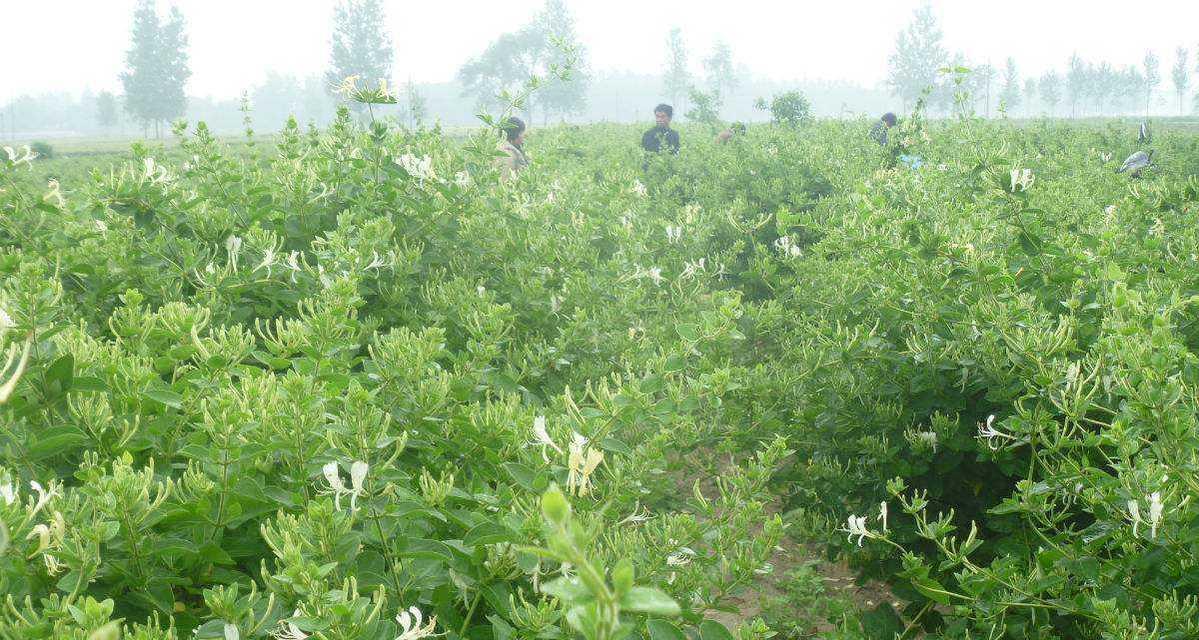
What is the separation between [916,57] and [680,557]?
83.8m

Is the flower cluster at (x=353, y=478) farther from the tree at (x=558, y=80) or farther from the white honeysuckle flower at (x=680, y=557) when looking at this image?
the tree at (x=558, y=80)

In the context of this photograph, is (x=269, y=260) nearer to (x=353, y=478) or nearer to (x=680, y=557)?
(x=353, y=478)

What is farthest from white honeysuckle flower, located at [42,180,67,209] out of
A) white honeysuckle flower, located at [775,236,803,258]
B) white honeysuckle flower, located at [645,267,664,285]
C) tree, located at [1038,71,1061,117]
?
tree, located at [1038,71,1061,117]

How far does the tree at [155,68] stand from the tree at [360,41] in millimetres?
10372

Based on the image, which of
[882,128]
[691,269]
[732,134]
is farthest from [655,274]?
[882,128]

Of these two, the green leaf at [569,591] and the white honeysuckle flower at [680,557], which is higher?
the green leaf at [569,591]

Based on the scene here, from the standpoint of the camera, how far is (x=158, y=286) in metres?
2.85

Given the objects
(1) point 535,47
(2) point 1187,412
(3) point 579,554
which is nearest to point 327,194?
(2) point 1187,412

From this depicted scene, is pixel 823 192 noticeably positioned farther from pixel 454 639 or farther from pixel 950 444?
pixel 454 639

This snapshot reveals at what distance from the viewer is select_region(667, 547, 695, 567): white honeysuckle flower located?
5.76 feet

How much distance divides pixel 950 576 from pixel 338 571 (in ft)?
8.04

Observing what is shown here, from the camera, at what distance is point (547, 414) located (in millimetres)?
2287

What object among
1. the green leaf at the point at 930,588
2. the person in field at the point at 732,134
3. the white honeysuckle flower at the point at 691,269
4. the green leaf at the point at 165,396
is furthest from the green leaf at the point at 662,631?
the person in field at the point at 732,134

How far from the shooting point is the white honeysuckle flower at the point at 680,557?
1756 millimetres
